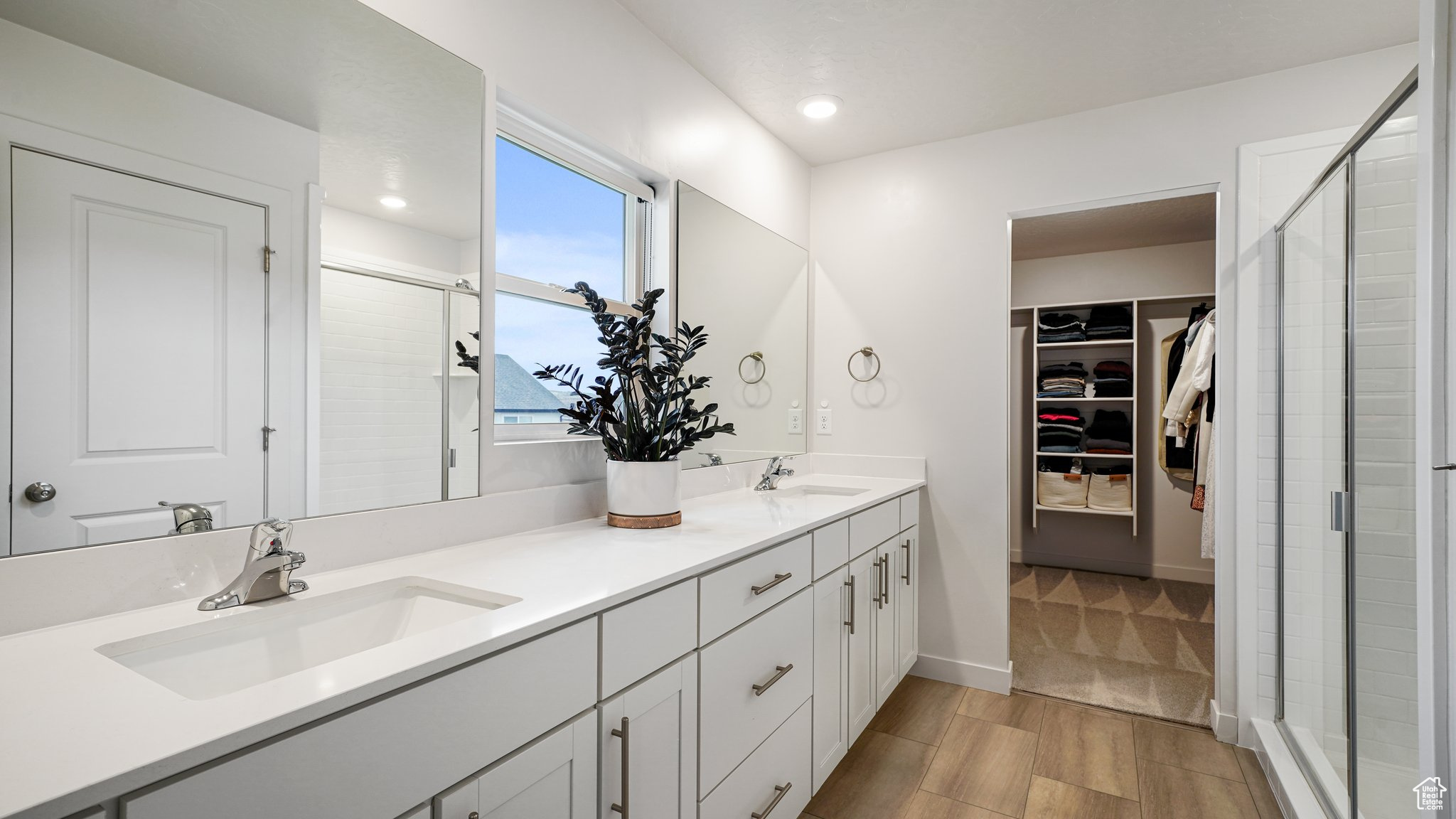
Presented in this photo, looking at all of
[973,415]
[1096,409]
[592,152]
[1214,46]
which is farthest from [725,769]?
[1096,409]

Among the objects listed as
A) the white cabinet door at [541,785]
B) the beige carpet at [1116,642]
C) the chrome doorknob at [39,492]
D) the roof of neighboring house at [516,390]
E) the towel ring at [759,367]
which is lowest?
the beige carpet at [1116,642]

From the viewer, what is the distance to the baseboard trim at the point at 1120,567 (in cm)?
434

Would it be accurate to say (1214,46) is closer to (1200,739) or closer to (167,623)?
(1200,739)

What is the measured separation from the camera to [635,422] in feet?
5.72

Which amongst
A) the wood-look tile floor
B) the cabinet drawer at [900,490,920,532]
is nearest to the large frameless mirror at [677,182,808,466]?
the cabinet drawer at [900,490,920,532]

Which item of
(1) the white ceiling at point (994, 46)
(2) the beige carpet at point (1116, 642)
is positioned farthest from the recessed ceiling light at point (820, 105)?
(2) the beige carpet at point (1116, 642)

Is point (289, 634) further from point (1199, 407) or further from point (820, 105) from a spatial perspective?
point (1199, 407)

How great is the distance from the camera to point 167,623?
36.4 inches

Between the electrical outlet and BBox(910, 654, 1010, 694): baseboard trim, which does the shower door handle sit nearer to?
BBox(910, 654, 1010, 694): baseboard trim

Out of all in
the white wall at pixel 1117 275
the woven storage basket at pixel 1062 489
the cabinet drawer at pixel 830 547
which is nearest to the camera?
the cabinet drawer at pixel 830 547

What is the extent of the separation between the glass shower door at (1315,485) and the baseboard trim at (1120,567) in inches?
97.8

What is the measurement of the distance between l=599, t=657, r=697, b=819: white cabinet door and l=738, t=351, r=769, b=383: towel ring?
144cm

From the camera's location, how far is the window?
5.48 ft

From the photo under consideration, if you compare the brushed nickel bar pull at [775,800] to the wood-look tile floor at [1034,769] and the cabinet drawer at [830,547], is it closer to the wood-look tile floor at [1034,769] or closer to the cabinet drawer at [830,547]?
the wood-look tile floor at [1034,769]
